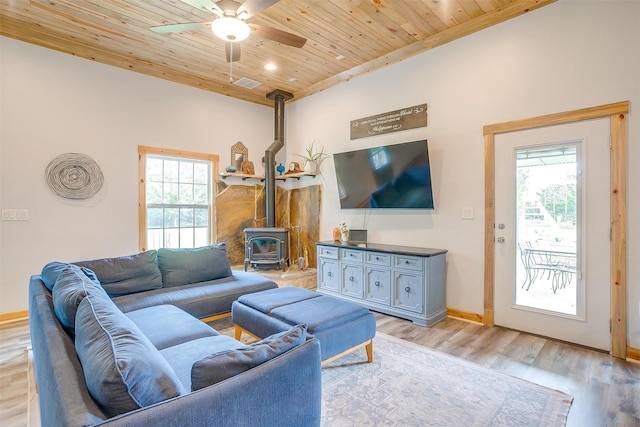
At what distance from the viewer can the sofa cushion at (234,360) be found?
41.1 inches

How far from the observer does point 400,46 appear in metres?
4.00

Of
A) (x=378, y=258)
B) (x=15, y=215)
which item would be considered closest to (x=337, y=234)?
(x=378, y=258)

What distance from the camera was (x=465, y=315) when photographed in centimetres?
354

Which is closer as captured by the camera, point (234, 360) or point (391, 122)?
point (234, 360)

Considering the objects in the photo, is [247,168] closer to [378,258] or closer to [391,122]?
[391,122]

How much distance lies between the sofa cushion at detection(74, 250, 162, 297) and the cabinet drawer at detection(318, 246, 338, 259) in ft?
6.83

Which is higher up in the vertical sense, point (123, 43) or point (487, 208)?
point (123, 43)

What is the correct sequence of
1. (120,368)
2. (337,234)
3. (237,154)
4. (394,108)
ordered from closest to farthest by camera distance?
(120,368) → (394,108) → (337,234) → (237,154)

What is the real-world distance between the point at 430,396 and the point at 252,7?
3090mm

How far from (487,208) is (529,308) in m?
1.07

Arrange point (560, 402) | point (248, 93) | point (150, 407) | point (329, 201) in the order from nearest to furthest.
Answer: point (150, 407)
point (560, 402)
point (329, 201)
point (248, 93)

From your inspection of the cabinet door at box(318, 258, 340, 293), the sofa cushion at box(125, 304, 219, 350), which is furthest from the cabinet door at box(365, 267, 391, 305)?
the sofa cushion at box(125, 304, 219, 350)

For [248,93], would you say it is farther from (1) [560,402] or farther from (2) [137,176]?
(1) [560,402]

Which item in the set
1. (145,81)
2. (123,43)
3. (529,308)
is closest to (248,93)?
(145,81)
